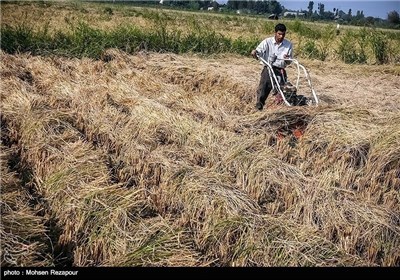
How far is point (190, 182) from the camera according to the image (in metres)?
3.61

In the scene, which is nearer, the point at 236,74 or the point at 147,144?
the point at 147,144

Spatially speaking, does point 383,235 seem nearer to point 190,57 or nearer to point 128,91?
point 128,91

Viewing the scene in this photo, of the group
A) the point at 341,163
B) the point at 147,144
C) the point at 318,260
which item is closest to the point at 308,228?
the point at 318,260

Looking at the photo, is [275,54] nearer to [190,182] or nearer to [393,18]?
[190,182]

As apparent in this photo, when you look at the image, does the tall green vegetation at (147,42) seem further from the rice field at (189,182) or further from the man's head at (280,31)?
the man's head at (280,31)

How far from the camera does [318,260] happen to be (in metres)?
2.94

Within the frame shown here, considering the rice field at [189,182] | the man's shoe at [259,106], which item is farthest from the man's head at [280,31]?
the rice field at [189,182]

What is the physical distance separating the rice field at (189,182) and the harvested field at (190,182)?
0.01 meters

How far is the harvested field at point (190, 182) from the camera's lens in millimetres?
2934

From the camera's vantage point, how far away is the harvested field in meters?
2.93

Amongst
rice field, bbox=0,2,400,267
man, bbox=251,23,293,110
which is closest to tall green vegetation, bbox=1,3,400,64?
rice field, bbox=0,2,400,267

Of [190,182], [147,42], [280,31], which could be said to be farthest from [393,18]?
[190,182]
